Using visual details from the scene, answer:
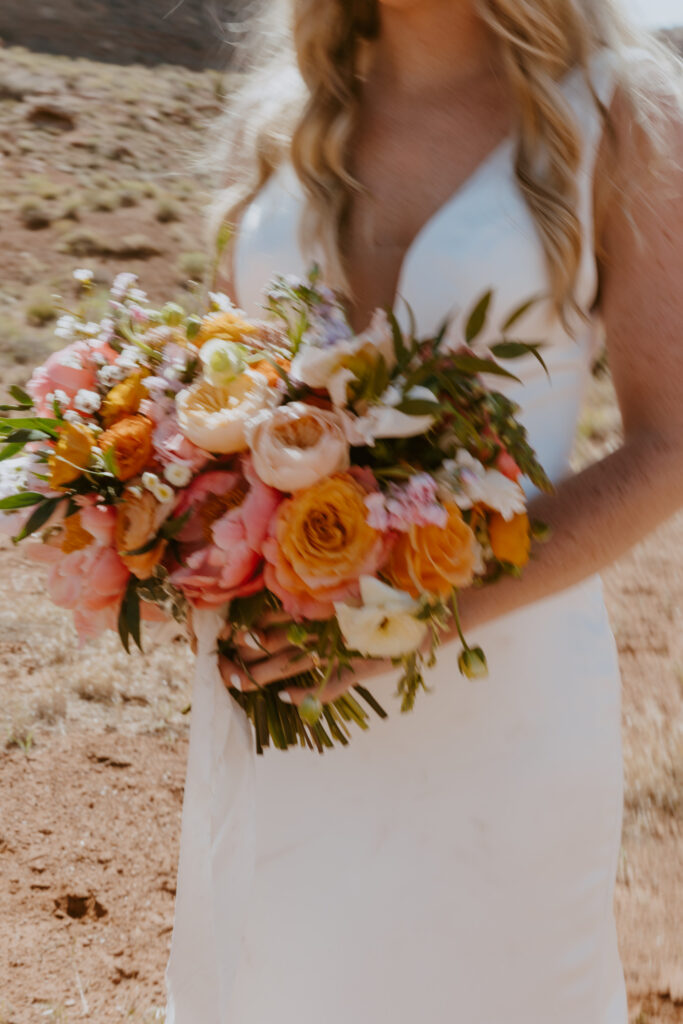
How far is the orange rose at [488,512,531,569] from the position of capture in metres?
1.35

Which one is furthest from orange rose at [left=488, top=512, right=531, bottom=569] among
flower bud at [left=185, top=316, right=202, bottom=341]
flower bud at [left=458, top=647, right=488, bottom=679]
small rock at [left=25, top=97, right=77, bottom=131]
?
small rock at [left=25, top=97, right=77, bottom=131]

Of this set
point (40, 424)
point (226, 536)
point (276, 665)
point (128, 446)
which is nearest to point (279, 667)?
point (276, 665)

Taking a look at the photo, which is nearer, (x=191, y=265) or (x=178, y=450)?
(x=178, y=450)

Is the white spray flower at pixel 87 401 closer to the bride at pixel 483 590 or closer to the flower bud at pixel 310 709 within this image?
the bride at pixel 483 590

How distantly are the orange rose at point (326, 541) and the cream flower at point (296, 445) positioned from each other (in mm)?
21

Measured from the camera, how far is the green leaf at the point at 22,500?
1417 millimetres

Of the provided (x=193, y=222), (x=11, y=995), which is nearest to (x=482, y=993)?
(x=11, y=995)

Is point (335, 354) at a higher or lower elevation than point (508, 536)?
higher

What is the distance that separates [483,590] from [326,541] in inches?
14.7

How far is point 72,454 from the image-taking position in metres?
1.39

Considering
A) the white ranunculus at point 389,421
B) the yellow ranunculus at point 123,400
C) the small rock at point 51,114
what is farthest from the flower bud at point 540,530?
the small rock at point 51,114

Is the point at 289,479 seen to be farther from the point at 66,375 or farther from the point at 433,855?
the point at 433,855

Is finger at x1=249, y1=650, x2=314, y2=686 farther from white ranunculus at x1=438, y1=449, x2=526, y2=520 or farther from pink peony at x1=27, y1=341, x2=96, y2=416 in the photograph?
pink peony at x1=27, y1=341, x2=96, y2=416

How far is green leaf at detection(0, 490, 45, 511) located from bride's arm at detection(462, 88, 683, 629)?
65cm
